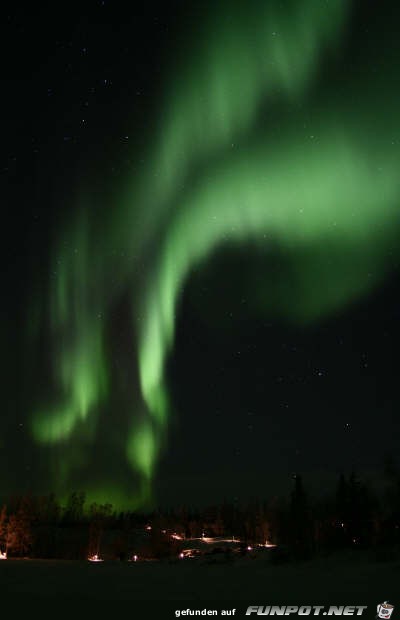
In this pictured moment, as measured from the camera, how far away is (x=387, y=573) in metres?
21.7

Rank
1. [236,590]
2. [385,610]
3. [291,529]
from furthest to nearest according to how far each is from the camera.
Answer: [291,529], [236,590], [385,610]

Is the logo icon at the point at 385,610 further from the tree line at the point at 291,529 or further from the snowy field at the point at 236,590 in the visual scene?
the tree line at the point at 291,529

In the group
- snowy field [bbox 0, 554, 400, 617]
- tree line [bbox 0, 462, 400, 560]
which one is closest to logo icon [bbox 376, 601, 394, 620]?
snowy field [bbox 0, 554, 400, 617]

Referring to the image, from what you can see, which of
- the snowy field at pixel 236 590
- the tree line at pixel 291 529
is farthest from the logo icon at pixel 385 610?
the tree line at pixel 291 529

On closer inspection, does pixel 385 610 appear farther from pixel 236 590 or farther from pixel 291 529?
pixel 291 529

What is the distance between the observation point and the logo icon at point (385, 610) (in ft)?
43.4

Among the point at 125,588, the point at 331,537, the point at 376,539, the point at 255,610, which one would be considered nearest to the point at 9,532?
the point at 331,537

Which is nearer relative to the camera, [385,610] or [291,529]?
[385,610]

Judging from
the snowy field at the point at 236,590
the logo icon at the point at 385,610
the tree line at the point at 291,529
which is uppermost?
the tree line at the point at 291,529

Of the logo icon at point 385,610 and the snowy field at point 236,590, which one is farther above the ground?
the snowy field at point 236,590

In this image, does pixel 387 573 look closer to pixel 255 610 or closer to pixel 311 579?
pixel 311 579

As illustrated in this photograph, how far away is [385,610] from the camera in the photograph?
44.8ft

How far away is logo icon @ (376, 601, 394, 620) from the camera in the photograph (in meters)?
13.2

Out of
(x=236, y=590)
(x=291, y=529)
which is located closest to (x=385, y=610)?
(x=236, y=590)
